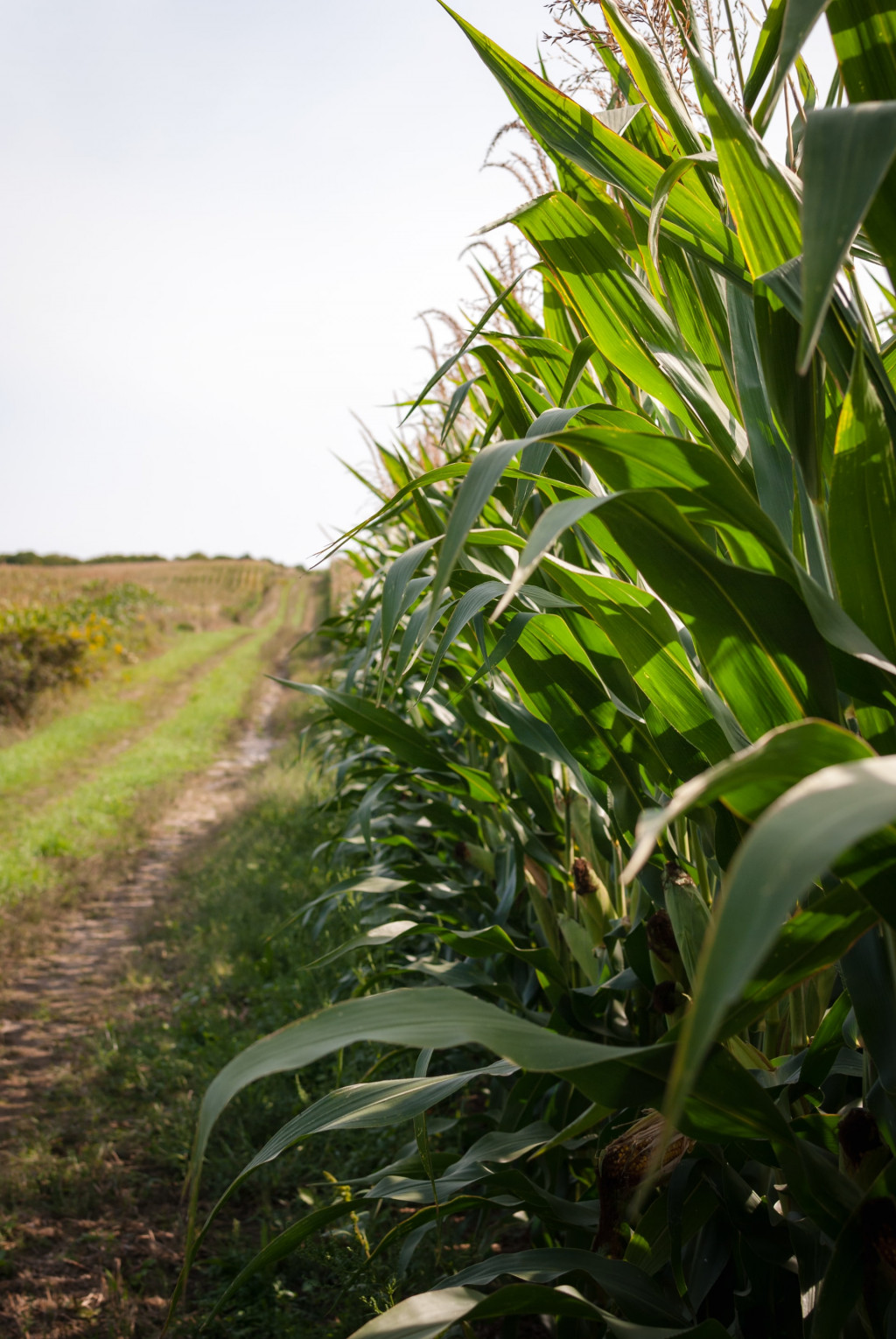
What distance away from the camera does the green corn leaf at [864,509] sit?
57cm

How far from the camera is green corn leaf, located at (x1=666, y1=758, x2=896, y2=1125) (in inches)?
11.5

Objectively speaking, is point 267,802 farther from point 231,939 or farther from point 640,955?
point 640,955

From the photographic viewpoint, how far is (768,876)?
308mm

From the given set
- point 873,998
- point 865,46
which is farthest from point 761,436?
point 873,998

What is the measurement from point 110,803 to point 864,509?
6.18 meters

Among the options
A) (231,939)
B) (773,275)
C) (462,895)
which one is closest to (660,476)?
(773,275)

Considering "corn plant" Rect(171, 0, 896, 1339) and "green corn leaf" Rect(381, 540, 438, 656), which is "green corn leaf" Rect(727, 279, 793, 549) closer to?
"corn plant" Rect(171, 0, 896, 1339)

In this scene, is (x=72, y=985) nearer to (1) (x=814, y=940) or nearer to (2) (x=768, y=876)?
(1) (x=814, y=940)

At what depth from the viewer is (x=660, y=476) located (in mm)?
620

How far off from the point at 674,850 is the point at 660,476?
487mm

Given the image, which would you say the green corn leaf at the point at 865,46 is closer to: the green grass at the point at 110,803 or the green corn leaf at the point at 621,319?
the green corn leaf at the point at 621,319

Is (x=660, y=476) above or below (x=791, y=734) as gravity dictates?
above

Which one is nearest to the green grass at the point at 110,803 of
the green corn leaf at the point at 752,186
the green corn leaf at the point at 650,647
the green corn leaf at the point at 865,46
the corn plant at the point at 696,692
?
the corn plant at the point at 696,692

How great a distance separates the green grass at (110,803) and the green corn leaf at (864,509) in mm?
4515
